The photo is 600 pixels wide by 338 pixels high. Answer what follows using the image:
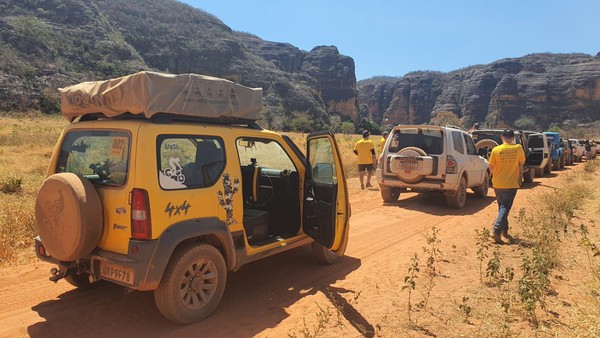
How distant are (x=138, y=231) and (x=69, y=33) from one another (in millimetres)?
61942

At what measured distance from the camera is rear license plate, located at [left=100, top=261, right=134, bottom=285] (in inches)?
137

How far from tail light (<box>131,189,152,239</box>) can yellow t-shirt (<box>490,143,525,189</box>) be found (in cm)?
579

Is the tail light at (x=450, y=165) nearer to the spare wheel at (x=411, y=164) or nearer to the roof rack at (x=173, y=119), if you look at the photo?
the spare wheel at (x=411, y=164)

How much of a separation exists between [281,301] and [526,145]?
541 inches

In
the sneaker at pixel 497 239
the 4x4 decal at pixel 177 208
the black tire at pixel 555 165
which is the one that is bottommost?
the black tire at pixel 555 165

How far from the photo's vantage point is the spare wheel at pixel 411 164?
9492mm

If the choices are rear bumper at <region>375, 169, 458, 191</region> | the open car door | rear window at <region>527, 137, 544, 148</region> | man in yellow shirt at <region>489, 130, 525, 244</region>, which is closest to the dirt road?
man in yellow shirt at <region>489, 130, 525, 244</region>

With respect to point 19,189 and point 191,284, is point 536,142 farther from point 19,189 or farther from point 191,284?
point 19,189

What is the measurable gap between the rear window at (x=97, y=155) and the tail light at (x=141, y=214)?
22 cm

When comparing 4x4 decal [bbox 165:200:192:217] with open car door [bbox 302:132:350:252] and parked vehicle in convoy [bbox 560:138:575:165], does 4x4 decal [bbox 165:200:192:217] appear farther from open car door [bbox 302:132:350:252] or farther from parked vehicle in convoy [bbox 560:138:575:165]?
parked vehicle in convoy [bbox 560:138:575:165]

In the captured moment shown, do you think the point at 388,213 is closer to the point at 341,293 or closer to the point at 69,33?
the point at 341,293

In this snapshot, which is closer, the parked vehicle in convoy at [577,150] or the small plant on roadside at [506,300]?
the small plant on roadside at [506,300]

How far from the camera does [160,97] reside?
148 inches

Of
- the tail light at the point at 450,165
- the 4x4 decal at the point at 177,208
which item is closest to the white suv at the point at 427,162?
the tail light at the point at 450,165
